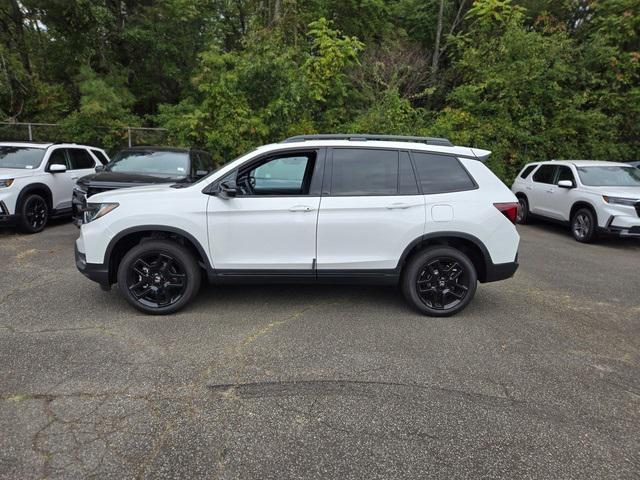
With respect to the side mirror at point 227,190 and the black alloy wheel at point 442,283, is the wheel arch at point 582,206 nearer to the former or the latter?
the black alloy wheel at point 442,283

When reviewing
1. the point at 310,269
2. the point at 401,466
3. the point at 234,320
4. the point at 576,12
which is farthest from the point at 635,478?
the point at 576,12

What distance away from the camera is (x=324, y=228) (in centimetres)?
455

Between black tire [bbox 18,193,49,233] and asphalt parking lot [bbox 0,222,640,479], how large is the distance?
123 inches

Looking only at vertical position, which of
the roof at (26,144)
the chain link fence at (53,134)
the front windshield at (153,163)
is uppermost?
the chain link fence at (53,134)

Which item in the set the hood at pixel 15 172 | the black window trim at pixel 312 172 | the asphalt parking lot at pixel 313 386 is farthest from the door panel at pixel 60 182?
the black window trim at pixel 312 172

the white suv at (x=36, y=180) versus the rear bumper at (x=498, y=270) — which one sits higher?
the white suv at (x=36, y=180)

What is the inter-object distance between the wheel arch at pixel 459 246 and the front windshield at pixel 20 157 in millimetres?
7667

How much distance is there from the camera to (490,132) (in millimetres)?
14133

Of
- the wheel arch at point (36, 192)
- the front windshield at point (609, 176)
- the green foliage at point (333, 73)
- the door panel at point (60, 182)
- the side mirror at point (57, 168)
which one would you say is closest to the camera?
the wheel arch at point (36, 192)

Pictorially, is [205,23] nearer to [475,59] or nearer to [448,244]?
[475,59]

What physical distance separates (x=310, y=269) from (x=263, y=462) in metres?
2.29

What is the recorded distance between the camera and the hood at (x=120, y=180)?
724cm

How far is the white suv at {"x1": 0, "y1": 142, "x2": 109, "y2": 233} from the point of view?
26.1ft

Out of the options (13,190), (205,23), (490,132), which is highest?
(205,23)
